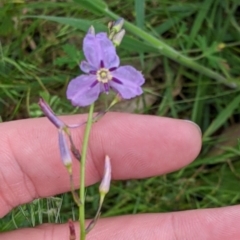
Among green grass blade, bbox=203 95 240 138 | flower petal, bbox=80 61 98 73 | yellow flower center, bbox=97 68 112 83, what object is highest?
flower petal, bbox=80 61 98 73

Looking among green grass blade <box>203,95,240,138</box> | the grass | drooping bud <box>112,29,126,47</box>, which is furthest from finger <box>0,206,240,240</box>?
drooping bud <box>112,29,126,47</box>

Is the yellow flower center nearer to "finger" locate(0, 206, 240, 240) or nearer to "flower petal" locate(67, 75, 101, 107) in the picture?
"flower petal" locate(67, 75, 101, 107)

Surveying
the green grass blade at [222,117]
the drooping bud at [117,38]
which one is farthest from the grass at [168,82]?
the drooping bud at [117,38]

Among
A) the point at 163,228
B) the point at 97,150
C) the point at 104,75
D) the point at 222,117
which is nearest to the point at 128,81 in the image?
the point at 104,75

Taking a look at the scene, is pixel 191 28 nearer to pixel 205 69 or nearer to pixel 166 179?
pixel 205 69

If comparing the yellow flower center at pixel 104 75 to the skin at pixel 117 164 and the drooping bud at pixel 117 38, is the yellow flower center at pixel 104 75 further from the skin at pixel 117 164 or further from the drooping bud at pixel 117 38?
the skin at pixel 117 164

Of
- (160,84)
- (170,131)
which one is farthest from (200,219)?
(160,84)
